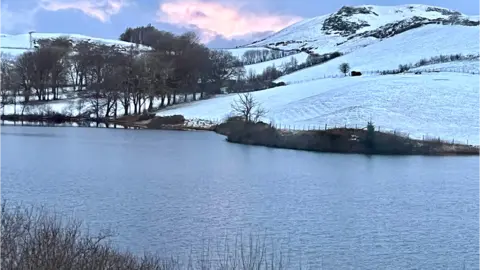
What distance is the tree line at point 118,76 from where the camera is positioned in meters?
84.1

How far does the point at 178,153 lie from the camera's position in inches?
1757

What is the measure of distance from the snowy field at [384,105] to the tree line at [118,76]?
5.12 metres

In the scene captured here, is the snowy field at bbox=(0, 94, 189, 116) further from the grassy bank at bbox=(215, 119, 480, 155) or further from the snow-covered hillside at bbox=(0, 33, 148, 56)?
the snow-covered hillside at bbox=(0, 33, 148, 56)

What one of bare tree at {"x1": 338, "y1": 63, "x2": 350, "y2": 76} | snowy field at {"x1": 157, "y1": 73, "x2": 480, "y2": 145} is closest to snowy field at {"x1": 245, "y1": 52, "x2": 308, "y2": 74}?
bare tree at {"x1": 338, "y1": 63, "x2": 350, "y2": 76}

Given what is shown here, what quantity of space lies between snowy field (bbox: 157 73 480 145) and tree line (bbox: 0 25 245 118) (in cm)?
512

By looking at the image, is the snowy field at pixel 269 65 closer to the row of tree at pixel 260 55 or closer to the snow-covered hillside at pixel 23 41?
the row of tree at pixel 260 55

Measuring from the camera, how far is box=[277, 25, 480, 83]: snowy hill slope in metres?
104

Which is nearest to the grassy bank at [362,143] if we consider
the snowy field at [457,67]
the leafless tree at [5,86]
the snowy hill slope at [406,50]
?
the snowy field at [457,67]

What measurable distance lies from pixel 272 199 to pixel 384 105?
43.1 meters

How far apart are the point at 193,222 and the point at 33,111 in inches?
2646

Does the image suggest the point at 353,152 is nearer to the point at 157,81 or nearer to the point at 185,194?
the point at 185,194

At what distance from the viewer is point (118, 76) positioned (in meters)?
83.4

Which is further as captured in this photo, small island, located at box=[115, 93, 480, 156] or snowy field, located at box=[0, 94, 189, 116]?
snowy field, located at box=[0, 94, 189, 116]

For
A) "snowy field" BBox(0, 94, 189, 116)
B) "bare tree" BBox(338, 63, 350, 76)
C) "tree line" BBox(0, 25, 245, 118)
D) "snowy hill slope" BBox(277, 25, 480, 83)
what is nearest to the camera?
"snowy field" BBox(0, 94, 189, 116)
